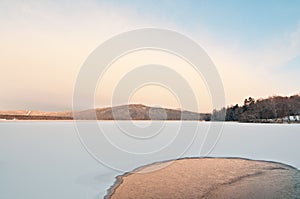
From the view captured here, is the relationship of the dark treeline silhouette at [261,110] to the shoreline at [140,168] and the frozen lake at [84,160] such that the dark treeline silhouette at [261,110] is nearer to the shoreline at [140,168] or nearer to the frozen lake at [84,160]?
the frozen lake at [84,160]

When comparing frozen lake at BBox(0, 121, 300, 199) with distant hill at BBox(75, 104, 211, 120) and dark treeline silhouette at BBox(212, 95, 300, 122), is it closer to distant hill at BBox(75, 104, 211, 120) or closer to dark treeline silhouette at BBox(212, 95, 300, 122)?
distant hill at BBox(75, 104, 211, 120)

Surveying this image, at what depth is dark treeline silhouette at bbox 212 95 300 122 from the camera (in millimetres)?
30188

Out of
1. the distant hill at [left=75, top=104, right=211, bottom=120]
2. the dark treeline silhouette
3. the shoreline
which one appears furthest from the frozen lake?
the dark treeline silhouette

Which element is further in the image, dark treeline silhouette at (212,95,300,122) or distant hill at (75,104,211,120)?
dark treeline silhouette at (212,95,300,122)

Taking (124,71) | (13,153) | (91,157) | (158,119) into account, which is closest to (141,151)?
(91,157)

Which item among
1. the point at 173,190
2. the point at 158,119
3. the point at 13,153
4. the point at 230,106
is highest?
the point at 230,106

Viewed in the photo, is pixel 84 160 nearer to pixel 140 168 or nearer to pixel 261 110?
pixel 140 168

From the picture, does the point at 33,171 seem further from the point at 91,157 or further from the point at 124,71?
the point at 124,71

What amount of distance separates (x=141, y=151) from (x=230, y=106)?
97.2 ft

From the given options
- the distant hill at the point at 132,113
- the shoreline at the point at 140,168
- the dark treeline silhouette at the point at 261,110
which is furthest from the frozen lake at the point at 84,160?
the dark treeline silhouette at the point at 261,110

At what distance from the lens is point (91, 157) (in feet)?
25.5

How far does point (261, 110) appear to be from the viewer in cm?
3095

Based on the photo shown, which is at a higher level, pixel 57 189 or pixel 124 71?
pixel 124 71

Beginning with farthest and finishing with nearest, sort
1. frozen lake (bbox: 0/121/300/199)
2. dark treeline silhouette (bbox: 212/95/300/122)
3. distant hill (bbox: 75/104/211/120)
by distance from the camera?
dark treeline silhouette (bbox: 212/95/300/122)
distant hill (bbox: 75/104/211/120)
frozen lake (bbox: 0/121/300/199)
